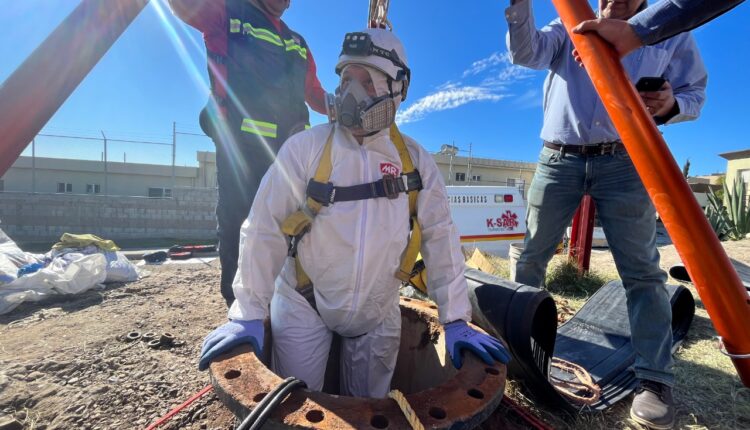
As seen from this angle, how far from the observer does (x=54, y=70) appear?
69 centimetres

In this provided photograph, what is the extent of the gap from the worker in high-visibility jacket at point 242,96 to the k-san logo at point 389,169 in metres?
0.82

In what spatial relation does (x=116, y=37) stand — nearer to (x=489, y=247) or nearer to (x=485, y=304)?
(x=485, y=304)

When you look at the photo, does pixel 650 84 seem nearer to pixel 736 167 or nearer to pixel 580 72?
pixel 580 72

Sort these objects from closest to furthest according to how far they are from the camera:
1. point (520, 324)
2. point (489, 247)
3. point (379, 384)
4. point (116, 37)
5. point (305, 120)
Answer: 1. point (116, 37)
2. point (520, 324)
3. point (379, 384)
4. point (305, 120)
5. point (489, 247)

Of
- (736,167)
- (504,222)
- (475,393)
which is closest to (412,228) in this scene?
(475,393)

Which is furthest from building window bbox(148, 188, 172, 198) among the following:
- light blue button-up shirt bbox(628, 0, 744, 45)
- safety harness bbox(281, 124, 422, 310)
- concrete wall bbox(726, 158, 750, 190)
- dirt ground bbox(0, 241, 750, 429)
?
concrete wall bbox(726, 158, 750, 190)

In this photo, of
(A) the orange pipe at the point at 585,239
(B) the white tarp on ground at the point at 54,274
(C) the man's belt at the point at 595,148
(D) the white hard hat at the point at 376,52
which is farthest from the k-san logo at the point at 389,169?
(B) the white tarp on ground at the point at 54,274

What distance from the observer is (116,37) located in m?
0.80

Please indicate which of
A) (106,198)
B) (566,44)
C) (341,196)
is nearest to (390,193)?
(341,196)

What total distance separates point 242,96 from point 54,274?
387 cm

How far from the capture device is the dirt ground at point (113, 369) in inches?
69.8

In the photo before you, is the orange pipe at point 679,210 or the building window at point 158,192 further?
the building window at point 158,192

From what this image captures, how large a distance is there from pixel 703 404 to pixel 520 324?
122 centimetres

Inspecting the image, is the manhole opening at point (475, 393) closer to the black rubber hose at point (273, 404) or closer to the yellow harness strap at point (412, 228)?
the black rubber hose at point (273, 404)
